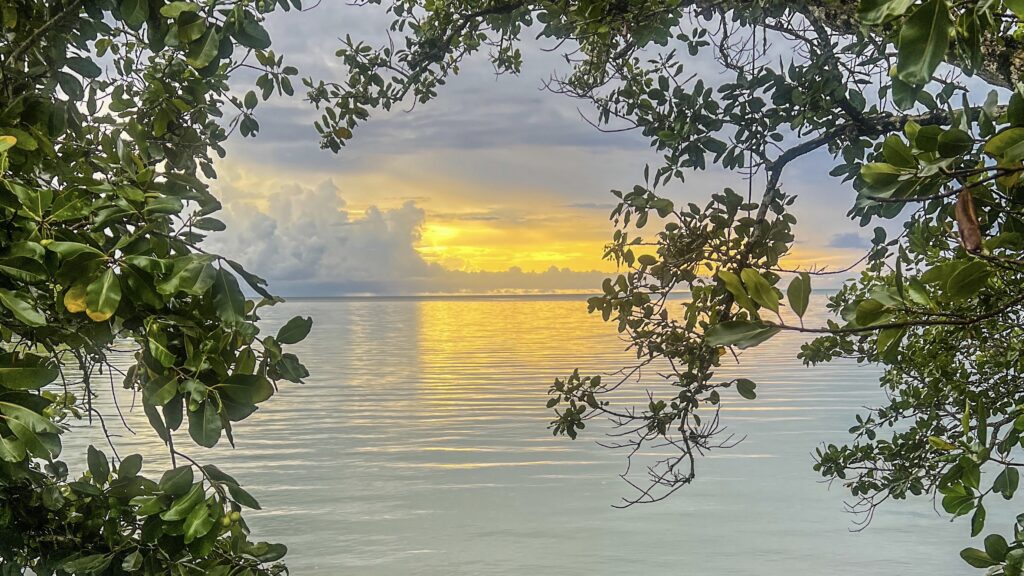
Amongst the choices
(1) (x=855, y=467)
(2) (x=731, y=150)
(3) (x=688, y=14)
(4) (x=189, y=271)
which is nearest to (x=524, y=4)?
(3) (x=688, y=14)

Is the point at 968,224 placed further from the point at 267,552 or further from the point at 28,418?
the point at 267,552

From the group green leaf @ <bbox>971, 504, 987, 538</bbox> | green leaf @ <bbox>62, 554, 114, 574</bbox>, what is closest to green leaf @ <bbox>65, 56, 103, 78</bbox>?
green leaf @ <bbox>62, 554, 114, 574</bbox>

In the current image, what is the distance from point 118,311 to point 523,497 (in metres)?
7.96

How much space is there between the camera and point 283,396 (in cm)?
1703

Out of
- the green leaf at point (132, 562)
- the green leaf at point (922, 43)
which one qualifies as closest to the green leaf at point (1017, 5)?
the green leaf at point (922, 43)

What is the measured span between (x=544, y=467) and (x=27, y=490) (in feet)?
28.0

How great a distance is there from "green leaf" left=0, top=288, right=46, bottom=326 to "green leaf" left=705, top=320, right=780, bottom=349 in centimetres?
126

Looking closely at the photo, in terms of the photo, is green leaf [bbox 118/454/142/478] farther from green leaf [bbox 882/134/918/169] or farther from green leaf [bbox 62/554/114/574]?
green leaf [bbox 882/134/918/169]

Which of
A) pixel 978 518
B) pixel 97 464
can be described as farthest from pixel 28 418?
pixel 978 518

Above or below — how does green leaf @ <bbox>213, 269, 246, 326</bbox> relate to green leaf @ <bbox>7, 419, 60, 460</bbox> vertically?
above

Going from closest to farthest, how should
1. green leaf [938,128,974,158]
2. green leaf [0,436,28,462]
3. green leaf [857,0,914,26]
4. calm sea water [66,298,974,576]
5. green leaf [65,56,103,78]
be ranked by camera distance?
green leaf [857,0,914,26] → green leaf [938,128,974,158] → green leaf [0,436,28,462] → green leaf [65,56,103,78] → calm sea water [66,298,974,576]

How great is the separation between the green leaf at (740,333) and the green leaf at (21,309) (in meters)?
1.26

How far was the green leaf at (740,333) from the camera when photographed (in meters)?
1.08

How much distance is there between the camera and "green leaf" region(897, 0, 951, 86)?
0.96 meters
